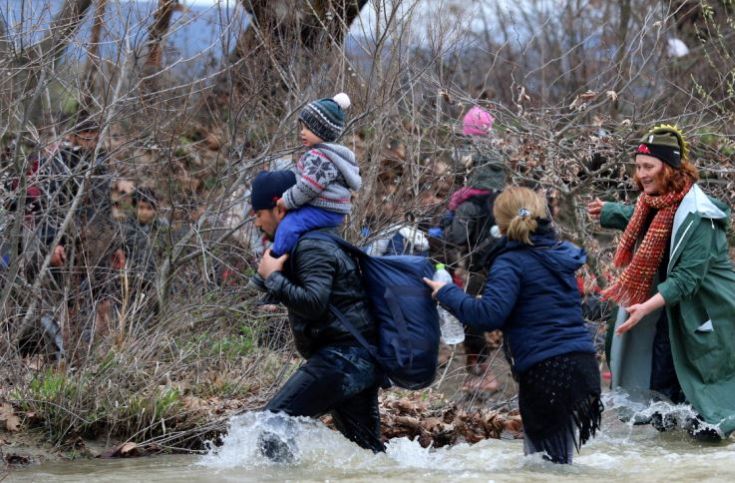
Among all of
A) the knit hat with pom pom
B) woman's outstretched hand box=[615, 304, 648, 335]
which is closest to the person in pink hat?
woman's outstretched hand box=[615, 304, 648, 335]

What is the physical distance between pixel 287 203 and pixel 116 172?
2.61 metres

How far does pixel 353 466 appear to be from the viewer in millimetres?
6090

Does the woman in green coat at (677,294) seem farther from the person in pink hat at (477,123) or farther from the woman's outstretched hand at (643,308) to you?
the person in pink hat at (477,123)

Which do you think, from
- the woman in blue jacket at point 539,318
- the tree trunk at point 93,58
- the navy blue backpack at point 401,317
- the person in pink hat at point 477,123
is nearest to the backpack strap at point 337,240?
the navy blue backpack at point 401,317

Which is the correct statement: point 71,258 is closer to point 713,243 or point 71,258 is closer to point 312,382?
point 312,382

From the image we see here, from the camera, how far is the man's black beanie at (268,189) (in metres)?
6.07

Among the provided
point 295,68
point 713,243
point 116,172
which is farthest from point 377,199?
point 713,243

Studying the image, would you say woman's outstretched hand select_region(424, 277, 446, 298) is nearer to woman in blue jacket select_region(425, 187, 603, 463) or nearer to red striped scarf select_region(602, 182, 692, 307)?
woman in blue jacket select_region(425, 187, 603, 463)

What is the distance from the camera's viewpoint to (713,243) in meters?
7.14

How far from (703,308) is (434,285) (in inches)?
84.8

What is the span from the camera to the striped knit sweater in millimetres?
5973

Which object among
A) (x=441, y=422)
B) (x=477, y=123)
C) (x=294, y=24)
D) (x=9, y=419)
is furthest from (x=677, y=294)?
(x=9, y=419)

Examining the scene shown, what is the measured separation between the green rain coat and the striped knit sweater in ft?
6.69

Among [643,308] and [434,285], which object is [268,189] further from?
[643,308]
